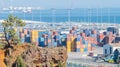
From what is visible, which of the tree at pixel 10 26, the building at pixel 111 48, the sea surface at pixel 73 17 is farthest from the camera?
the sea surface at pixel 73 17

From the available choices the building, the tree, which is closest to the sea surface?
the building

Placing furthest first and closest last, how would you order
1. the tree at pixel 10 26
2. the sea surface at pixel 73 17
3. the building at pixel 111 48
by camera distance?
the sea surface at pixel 73 17 → the building at pixel 111 48 → the tree at pixel 10 26

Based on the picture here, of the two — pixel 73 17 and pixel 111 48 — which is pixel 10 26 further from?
pixel 73 17

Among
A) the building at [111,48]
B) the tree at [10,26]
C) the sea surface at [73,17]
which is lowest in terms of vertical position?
the sea surface at [73,17]

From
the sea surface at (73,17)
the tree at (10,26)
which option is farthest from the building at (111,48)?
the sea surface at (73,17)

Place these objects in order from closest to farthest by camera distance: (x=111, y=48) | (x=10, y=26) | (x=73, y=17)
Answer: (x=10, y=26) → (x=111, y=48) → (x=73, y=17)

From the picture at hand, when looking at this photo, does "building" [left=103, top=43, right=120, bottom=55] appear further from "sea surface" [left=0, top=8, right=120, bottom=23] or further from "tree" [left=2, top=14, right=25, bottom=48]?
"sea surface" [left=0, top=8, right=120, bottom=23]

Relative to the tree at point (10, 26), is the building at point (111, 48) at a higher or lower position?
lower

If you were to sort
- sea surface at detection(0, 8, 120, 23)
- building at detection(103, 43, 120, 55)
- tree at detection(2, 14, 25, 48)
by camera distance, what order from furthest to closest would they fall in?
sea surface at detection(0, 8, 120, 23) < building at detection(103, 43, 120, 55) < tree at detection(2, 14, 25, 48)

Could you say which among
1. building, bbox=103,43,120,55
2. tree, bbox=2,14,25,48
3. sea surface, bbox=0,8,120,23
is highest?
tree, bbox=2,14,25,48

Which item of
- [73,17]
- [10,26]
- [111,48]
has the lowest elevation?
[73,17]

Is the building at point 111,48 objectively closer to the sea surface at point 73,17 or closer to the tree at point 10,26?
the tree at point 10,26

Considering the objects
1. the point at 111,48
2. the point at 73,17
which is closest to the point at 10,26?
the point at 111,48
